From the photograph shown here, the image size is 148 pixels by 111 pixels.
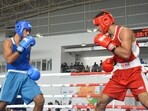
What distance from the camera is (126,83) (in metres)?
Answer: 3.14

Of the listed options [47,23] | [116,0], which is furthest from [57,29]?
[116,0]

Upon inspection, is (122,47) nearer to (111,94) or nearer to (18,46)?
(111,94)

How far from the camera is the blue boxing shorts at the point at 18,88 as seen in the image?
3.35 metres

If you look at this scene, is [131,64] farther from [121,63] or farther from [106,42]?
[106,42]

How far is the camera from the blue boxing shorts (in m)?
3.35

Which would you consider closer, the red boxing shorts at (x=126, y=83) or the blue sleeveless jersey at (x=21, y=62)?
the red boxing shorts at (x=126, y=83)

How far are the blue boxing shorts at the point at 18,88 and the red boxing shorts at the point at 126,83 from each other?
31.2 inches

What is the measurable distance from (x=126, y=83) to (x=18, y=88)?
1192 mm

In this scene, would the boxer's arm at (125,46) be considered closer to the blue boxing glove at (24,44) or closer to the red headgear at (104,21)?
the red headgear at (104,21)

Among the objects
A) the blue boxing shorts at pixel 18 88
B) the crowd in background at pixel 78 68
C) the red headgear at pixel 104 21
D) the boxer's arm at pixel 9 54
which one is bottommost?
the blue boxing shorts at pixel 18 88

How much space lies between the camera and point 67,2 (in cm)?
1800

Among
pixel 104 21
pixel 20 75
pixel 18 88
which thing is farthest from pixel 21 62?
pixel 104 21

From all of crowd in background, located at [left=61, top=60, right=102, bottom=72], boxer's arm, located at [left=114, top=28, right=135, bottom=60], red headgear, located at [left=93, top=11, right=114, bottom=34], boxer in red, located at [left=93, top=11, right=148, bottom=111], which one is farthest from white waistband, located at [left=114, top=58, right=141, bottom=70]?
crowd in background, located at [left=61, top=60, right=102, bottom=72]

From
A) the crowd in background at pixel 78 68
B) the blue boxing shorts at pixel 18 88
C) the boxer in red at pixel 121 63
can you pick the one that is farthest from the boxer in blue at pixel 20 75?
the crowd in background at pixel 78 68
